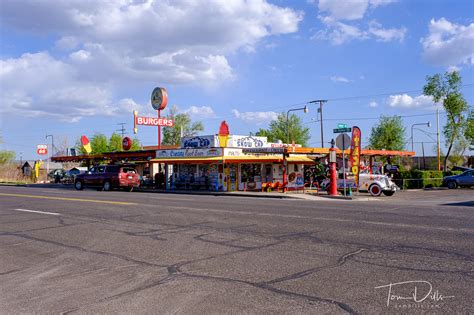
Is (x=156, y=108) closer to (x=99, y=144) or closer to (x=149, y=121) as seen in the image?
(x=149, y=121)

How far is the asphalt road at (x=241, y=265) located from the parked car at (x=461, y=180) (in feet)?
80.5

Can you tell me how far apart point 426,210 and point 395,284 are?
1032cm

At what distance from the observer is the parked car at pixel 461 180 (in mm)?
35031

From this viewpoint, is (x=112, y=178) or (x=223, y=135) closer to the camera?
(x=223, y=135)

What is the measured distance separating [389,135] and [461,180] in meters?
33.3

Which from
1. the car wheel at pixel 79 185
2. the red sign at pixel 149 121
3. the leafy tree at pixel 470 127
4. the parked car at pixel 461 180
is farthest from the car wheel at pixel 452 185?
the car wheel at pixel 79 185

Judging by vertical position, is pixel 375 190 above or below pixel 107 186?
below

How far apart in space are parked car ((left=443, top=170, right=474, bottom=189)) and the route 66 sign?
25.4 m

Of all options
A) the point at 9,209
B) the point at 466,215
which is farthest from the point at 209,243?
the point at 9,209

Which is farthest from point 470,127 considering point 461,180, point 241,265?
point 241,265

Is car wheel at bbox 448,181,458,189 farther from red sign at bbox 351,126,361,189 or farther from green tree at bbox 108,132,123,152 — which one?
green tree at bbox 108,132,123,152

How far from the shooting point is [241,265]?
7.57 metres

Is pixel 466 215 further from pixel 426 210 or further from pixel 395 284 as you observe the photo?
pixel 395 284

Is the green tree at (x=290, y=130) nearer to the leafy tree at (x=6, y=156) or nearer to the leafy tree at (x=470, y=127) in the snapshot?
the leafy tree at (x=470, y=127)
